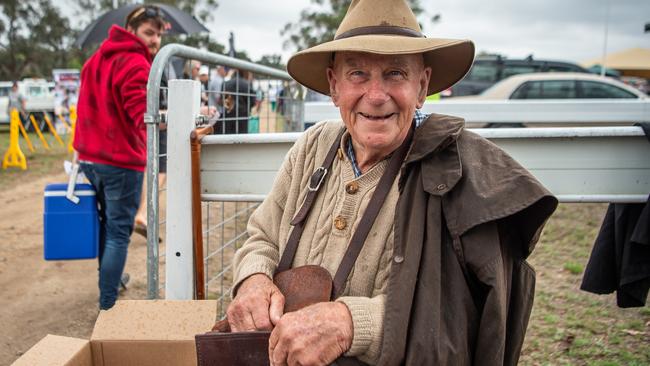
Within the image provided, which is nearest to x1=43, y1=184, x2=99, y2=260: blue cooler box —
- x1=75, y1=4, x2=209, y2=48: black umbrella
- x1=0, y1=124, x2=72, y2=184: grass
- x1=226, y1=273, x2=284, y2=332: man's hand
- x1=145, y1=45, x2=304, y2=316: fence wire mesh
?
x1=145, y1=45, x2=304, y2=316: fence wire mesh

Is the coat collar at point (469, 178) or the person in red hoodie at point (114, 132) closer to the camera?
the coat collar at point (469, 178)

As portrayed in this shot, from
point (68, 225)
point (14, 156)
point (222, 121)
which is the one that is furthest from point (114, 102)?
point (14, 156)

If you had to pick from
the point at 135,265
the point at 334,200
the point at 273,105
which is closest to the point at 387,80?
the point at 334,200

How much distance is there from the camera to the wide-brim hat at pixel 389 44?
1.56 m

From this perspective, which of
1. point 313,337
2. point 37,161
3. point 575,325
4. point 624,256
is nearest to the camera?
point 313,337

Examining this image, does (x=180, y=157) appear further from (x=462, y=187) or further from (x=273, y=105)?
(x=273, y=105)

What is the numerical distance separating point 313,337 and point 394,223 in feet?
1.27

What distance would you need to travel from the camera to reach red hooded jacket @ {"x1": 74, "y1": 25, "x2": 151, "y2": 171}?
10.0 ft

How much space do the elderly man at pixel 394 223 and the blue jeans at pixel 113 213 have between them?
165cm

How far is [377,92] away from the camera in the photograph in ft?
5.39

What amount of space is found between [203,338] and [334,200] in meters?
0.57

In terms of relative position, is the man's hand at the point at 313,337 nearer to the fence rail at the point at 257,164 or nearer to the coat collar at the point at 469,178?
the coat collar at the point at 469,178

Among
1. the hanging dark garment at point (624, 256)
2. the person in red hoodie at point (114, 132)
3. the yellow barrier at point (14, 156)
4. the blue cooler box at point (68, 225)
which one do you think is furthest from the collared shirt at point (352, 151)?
the yellow barrier at point (14, 156)

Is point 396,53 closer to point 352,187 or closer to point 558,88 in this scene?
point 352,187
